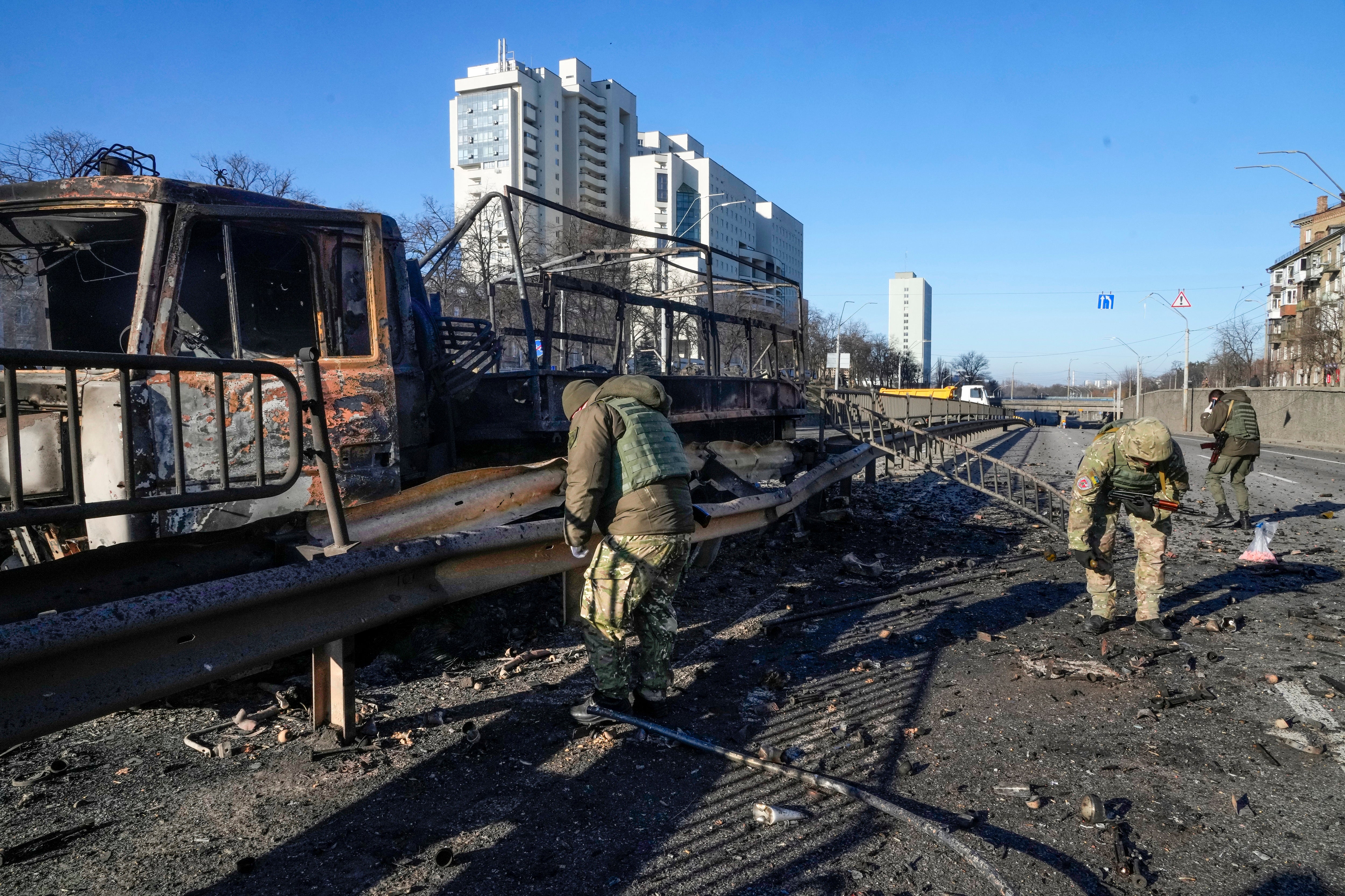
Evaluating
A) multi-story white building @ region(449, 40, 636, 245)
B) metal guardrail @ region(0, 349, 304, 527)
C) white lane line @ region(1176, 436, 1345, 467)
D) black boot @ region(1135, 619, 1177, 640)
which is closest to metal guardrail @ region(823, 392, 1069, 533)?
black boot @ region(1135, 619, 1177, 640)

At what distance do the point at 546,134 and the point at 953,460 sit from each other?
75148 mm

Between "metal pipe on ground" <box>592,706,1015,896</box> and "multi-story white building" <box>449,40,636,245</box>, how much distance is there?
70.9 metres

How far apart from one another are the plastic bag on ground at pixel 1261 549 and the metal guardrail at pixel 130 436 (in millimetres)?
8059

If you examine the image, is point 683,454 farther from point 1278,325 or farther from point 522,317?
point 1278,325

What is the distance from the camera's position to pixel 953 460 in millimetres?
17562

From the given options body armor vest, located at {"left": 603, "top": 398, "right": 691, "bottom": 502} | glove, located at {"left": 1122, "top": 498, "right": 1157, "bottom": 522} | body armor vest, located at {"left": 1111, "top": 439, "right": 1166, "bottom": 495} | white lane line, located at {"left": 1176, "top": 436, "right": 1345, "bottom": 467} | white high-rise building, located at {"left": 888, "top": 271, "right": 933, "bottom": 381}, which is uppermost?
white high-rise building, located at {"left": 888, "top": 271, "right": 933, "bottom": 381}

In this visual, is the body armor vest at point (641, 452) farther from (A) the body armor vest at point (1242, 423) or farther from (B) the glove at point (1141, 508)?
(A) the body armor vest at point (1242, 423)

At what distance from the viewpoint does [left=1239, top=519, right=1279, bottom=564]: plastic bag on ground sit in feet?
24.9

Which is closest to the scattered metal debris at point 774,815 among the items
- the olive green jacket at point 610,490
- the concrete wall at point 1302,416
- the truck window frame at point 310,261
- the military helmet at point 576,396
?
the olive green jacket at point 610,490

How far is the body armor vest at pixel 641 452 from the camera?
404 centimetres

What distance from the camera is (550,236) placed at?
5697 cm

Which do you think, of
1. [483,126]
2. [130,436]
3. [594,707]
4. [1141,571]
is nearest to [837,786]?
[594,707]

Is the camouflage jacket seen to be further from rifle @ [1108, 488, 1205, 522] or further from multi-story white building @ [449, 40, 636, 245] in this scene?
multi-story white building @ [449, 40, 636, 245]

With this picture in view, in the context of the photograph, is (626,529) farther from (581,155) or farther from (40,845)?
(581,155)
